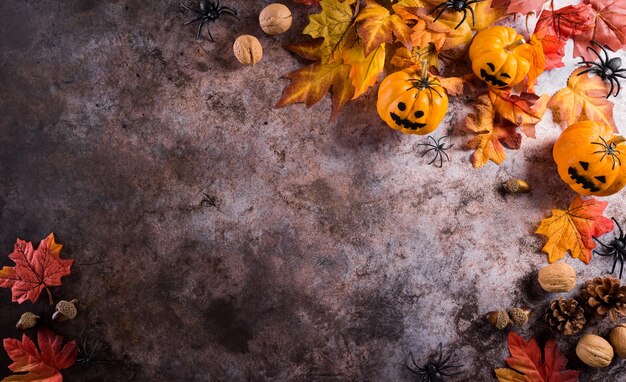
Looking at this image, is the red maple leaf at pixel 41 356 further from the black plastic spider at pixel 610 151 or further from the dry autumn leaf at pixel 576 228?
the black plastic spider at pixel 610 151

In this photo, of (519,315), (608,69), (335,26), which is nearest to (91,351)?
(335,26)

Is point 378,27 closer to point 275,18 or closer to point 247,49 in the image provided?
point 275,18

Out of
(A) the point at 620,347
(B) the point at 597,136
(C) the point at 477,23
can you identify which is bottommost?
(A) the point at 620,347

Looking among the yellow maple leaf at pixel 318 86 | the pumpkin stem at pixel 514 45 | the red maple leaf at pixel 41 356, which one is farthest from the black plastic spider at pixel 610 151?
the red maple leaf at pixel 41 356

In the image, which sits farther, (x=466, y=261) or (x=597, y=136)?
(x=466, y=261)

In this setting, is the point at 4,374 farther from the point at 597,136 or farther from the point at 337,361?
the point at 597,136

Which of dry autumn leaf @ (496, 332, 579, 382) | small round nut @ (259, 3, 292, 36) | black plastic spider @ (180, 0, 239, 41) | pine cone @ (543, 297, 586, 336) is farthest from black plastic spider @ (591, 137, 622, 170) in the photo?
black plastic spider @ (180, 0, 239, 41)

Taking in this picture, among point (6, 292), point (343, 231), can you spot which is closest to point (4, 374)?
point (6, 292)
